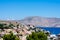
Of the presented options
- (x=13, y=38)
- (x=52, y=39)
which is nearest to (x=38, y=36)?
(x=13, y=38)

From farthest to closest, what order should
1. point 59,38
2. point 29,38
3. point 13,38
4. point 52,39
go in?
point 52,39 → point 59,38 → point 29,38 → point 13,38

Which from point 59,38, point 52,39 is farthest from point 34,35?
point 52,39

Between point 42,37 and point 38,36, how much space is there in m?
0.71

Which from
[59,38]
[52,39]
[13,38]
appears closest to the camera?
[13,38]

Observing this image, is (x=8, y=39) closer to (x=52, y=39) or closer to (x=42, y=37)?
(x=42, y=37)

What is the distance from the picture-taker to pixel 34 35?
46781mm

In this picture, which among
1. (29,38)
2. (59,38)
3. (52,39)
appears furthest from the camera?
(52,39)

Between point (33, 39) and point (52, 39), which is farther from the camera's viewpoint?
point (52, 39)

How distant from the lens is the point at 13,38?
42.0 meters

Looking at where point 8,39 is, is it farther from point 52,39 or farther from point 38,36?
point 52,39

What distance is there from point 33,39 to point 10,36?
5.05m

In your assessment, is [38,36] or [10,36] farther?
[38,36]

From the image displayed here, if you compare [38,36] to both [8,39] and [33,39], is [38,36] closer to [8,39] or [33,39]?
[33,39]

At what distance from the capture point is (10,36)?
42344 mm
